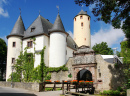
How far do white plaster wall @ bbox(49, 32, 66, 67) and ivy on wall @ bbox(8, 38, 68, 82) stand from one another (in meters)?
0.91

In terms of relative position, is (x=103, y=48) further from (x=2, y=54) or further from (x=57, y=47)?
(x=2, y=54)

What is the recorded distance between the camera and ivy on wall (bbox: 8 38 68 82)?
22.1m

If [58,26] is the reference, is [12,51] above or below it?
below

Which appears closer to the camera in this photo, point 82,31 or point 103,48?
point 82,31

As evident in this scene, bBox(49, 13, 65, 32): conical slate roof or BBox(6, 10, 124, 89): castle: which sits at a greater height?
BBox(49, 13, 65, 32): conical slate roof

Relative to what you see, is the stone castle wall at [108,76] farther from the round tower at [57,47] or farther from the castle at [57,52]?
the round tower at [57,47]

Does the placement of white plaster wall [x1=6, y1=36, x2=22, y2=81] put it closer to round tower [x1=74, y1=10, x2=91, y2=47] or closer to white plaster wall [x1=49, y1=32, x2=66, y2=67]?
white plaster wall [x1=49, y1=32, x2=66, y2=67]

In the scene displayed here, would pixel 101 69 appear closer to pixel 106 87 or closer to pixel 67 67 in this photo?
pixel 106 87

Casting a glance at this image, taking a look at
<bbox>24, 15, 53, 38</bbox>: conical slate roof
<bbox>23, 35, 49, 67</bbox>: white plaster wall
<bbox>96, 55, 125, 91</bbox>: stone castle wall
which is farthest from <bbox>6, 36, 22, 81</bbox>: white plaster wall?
<bbox>96, 55, 125, 91</bbox>: stone castle wall

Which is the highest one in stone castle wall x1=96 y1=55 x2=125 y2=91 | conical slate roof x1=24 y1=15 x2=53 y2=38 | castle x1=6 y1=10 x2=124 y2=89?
conical slate roof x1=24 y1=15 x2=53 y2=38

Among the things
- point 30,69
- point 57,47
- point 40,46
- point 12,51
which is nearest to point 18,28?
point 12,51

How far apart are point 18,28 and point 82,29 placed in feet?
43.3

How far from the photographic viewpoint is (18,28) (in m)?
26.2

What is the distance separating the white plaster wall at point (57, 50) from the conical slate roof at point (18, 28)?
601 cm
